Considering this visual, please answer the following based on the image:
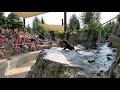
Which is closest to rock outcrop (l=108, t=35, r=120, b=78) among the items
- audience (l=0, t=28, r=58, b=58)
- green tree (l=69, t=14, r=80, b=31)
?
audience (l=0, t=28, r=58, b=58)

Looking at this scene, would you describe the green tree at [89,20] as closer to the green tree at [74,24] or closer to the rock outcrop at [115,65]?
the green tree at [74,24]

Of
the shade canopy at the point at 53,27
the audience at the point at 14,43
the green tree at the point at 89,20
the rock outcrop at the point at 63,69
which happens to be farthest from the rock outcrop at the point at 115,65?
the shade canopy at the point at 53,27

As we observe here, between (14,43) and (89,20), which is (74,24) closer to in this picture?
(89,20)

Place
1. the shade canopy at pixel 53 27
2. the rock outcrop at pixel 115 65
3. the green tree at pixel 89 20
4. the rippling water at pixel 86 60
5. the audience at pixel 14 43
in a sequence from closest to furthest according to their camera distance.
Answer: the rock outcrop at pixel 115 65 → the rippling water at pixel 86 60 → the audience at pixel 14 43 → the green tree at pixel 89 20 → the shade canopy at pixel 53 27

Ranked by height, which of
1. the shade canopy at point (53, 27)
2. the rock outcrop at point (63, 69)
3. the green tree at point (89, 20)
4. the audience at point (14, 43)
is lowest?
the rock outcrop at point (63, 69)

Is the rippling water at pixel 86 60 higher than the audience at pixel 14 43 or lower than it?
lower

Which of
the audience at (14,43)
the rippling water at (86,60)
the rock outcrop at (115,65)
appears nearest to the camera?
the rock outcrop at (115,65)

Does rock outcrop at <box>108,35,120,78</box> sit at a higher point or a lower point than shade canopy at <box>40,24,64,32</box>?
lower

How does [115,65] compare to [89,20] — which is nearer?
[115,65]

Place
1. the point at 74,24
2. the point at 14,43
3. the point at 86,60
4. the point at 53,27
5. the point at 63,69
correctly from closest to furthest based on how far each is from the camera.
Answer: the point at 63,69 < the point at 86,60 < the point at 14,43 < the point at 53,27 < the point at 74,24

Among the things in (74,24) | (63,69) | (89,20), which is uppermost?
(89,20)

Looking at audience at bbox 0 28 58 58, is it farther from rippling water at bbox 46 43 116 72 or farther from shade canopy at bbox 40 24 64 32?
shade canopy at bbox 40 24 64 32

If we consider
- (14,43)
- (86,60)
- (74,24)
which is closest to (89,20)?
(74,24)
